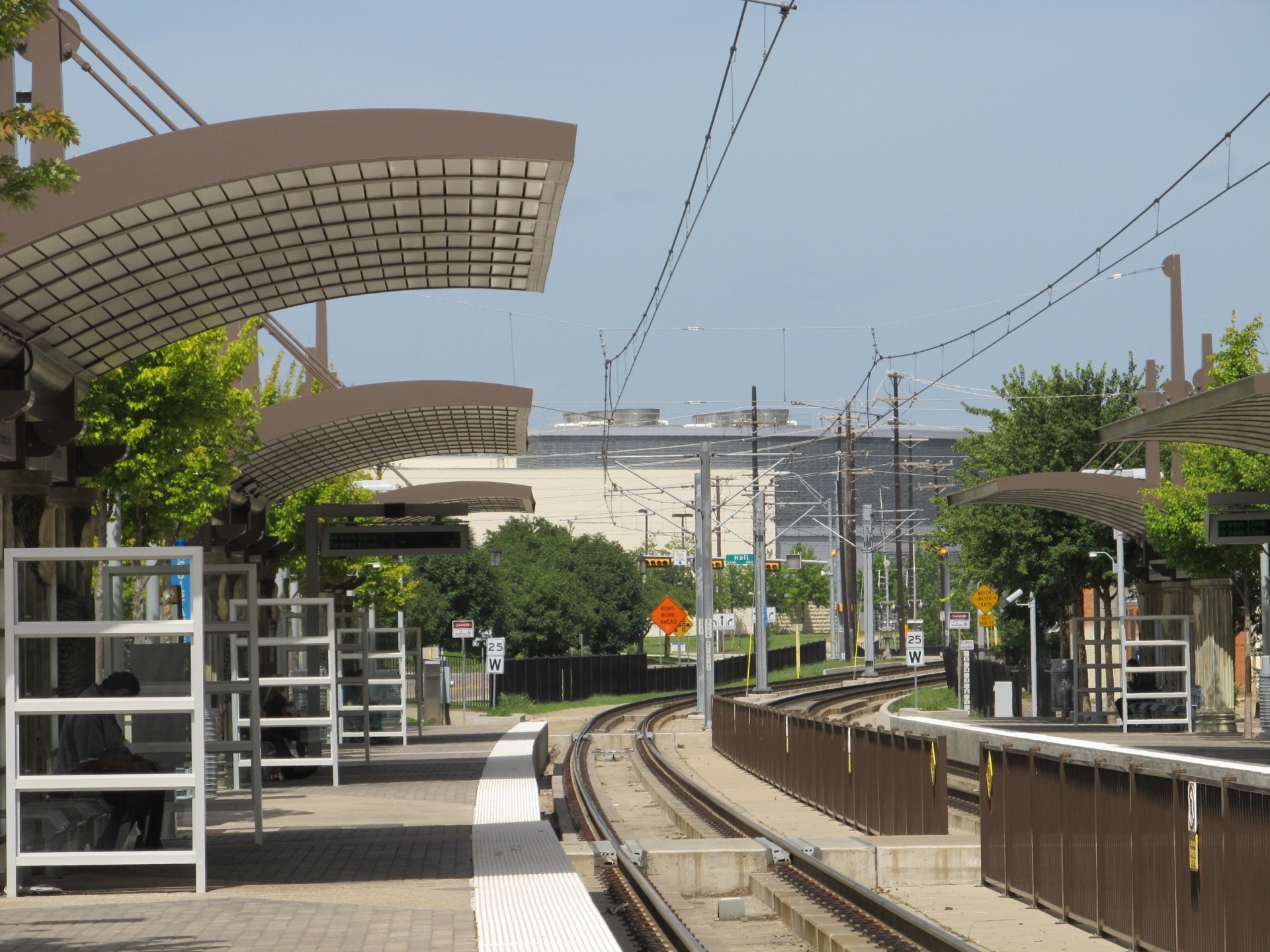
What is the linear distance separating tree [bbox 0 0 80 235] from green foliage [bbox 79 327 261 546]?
8766mm

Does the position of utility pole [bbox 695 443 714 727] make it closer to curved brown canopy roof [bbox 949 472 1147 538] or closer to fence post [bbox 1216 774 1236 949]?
curved brown canopy roof [bbox 949 472 1147 538]

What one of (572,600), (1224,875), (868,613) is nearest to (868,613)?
(868,613)

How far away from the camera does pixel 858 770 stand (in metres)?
17.9

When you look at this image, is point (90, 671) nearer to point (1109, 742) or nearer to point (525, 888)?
point (525, 888)

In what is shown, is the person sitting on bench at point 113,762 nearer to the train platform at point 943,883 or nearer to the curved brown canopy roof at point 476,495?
the train platform at point 943,883

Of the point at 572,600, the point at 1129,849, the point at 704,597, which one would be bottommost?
the point at 572,600

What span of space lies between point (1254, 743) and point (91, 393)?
17.6m

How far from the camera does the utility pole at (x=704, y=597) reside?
128 ft

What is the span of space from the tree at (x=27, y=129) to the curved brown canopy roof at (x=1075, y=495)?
20.5 m

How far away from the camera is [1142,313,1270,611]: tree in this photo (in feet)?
93.5

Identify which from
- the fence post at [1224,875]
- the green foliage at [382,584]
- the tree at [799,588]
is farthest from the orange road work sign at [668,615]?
the tree at [799,588]

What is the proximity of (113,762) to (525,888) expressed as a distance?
116 inches

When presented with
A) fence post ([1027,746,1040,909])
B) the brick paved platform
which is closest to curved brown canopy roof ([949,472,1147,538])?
the brick paved platform

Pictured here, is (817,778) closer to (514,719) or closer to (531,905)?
(531,905)
